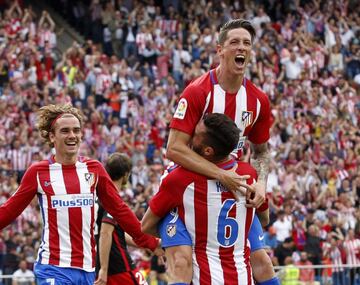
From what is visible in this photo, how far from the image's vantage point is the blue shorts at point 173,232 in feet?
23.5

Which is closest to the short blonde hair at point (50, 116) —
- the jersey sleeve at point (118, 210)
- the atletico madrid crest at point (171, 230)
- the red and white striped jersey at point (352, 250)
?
the jersey sleeve at point (118, 210)

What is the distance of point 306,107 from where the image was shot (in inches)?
1000

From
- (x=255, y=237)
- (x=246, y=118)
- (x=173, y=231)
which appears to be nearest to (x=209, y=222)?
(x=173, y=231)

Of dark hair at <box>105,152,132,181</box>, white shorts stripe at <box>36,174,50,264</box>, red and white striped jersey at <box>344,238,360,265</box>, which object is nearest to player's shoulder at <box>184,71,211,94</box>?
white shorts stripe at <box>36,174,50,264</box>

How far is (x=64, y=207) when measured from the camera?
8859 mm

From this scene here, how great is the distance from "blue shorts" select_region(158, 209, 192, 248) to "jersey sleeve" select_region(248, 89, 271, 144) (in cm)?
140

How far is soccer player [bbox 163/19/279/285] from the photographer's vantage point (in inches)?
307

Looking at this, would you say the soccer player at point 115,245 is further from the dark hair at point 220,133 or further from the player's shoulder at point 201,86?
the dark hair at point 220,133

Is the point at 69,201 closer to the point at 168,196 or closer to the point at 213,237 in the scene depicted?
the point at 168,196

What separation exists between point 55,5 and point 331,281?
1446 cm

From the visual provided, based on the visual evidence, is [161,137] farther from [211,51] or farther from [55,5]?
[55,5]

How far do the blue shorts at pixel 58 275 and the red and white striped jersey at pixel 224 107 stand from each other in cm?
170

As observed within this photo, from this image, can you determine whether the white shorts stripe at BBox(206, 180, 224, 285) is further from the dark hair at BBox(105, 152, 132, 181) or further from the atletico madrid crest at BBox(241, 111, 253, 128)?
the dark hair at BBox(105, 152, 132, 181)

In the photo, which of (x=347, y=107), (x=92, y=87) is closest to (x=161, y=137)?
(x=92, y=87)
